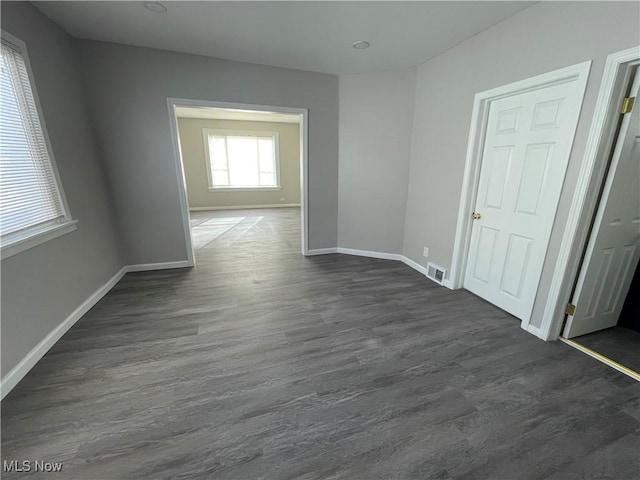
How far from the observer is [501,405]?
1618 millimetres

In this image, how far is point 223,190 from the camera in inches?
326

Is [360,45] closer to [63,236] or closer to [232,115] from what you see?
[63,236]

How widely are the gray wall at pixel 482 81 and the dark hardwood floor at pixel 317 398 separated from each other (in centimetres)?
76

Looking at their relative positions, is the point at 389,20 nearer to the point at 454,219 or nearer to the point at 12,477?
the point at 454,219

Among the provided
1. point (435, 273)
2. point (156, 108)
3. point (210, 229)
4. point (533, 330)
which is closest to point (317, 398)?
point (533, 330)

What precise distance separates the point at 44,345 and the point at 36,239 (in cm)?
80

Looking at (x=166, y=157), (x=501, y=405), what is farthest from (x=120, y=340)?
(x=501, y=405)

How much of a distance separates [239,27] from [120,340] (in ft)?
9.68

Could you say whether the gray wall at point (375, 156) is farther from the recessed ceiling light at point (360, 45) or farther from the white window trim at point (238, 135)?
the white window trim at point (238, 135)

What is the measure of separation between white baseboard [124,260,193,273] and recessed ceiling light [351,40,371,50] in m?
3.38

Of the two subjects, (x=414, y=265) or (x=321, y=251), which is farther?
(x=321, y=251)

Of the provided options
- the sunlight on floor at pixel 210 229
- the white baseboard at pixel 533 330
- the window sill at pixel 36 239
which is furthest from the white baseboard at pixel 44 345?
the white baseboard at pixel 533 330

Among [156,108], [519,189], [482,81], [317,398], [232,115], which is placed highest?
[232,115]

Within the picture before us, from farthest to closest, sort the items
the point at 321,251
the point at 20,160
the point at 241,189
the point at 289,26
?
1. the point at 241,189
2. the point at 321,251
3. the point at 289,26
4. the point at 20,160
